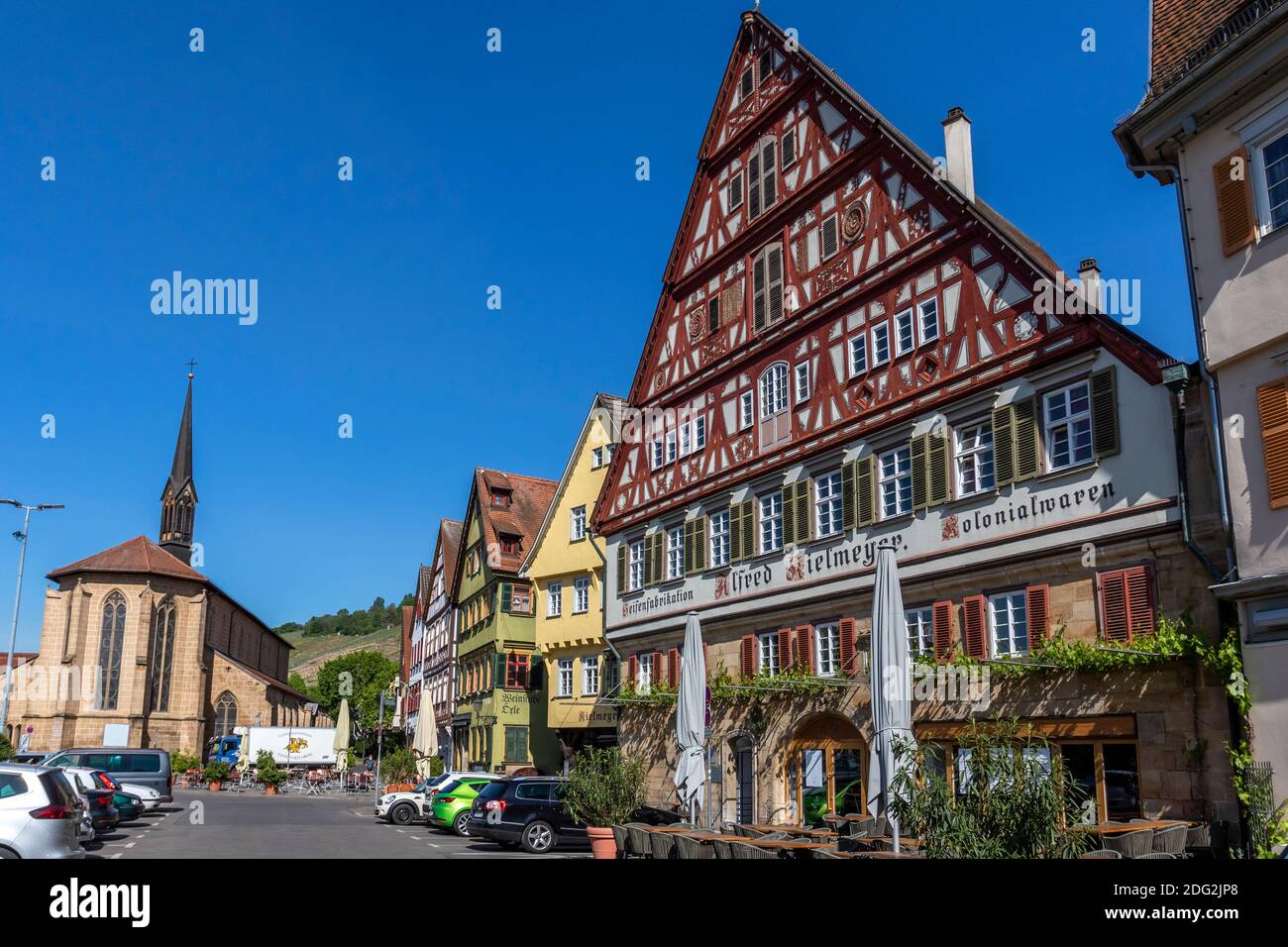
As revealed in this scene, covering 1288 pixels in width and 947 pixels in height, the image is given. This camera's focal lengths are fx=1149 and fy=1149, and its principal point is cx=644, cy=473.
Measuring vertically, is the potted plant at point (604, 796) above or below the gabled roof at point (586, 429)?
below

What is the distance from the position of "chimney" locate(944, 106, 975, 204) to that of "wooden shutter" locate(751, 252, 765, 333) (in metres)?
5.26

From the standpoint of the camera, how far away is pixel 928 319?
854 inches

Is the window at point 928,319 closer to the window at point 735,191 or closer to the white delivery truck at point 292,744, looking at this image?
the window at point 735,191

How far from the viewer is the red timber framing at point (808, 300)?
20281 millimetres

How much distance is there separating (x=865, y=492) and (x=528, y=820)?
913cm

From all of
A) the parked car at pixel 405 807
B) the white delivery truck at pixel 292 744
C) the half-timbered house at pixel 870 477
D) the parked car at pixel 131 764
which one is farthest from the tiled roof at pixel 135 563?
the half-timbered house at pixel 870 477

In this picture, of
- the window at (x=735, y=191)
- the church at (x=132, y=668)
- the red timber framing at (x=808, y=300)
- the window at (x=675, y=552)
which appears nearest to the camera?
the red timber framing at (x=808, y=300)

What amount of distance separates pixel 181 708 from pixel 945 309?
73.0 metres

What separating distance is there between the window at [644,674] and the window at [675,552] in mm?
2365

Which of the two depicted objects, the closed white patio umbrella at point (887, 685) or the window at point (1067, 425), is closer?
the closed white patio umbrella at point (887, 685)

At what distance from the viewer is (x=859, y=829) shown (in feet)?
57.8

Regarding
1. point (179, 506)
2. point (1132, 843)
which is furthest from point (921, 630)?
point (179, 506)
